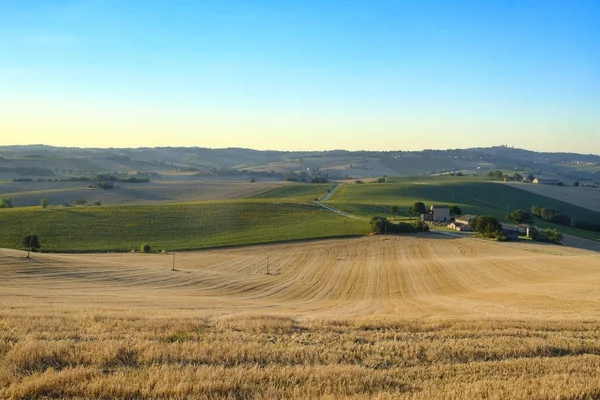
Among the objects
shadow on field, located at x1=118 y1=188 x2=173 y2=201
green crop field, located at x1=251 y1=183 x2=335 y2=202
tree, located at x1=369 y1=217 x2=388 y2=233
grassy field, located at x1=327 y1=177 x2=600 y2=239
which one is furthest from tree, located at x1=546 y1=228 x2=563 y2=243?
shadow on field, located at x1=118 y1=188 x2=173 y2=201

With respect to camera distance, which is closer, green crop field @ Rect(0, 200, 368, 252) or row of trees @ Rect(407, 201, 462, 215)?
green crop field @ Rect(0, 200, 368, 252)

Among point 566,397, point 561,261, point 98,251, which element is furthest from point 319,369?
point 98,251

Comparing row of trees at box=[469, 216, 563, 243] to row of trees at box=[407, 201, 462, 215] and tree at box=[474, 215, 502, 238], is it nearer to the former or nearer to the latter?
tree at box=[474, 215, 502, 238]

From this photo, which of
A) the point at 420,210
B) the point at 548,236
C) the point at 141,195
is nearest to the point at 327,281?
the point at 548,236

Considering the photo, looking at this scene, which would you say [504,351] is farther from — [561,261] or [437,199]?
[437,199]

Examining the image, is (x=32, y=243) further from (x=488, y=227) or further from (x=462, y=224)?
(x=462, y=224)

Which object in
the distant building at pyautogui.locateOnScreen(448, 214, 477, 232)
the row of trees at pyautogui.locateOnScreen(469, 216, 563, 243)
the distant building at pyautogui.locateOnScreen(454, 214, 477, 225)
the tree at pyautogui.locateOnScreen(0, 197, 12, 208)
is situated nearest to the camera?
the row of trees at pyautogui.locateOnScreen(469, 216, 563, 243)
